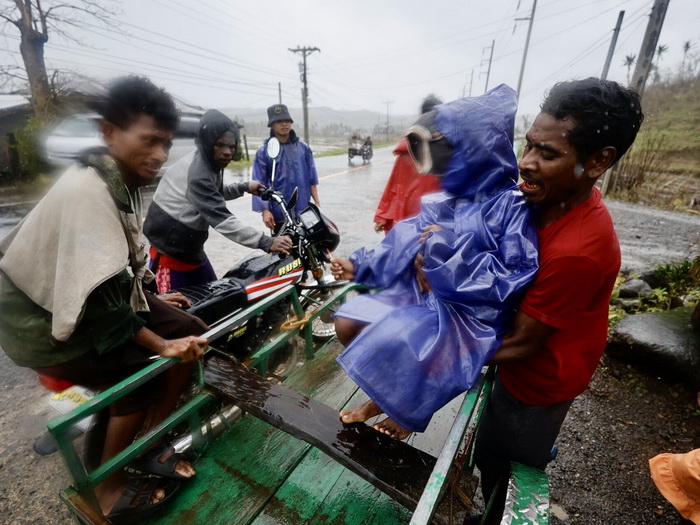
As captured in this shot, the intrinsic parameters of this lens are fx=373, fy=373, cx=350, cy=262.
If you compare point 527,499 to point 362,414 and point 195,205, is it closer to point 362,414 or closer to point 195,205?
point 362,414

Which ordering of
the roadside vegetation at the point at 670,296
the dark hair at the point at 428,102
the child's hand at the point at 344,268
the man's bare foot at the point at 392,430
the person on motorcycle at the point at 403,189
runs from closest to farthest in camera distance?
the man's bare foot at the point at 392,430, the child's hand at the point at 344,268, the dark hair at the point at 428,102, the person on motorcycle at the point at 403,189, the roadside vegetation at the point at 670,296

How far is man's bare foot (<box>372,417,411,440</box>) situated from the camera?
1607mm

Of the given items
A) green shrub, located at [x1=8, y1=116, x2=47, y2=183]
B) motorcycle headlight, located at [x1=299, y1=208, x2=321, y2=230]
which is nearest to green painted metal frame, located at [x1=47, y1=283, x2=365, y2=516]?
motorcycle headlight, located at [x1=299, y1=208, x2=321, y2=230]

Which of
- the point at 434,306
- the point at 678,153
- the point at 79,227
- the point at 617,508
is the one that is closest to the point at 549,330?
the point at 434,306

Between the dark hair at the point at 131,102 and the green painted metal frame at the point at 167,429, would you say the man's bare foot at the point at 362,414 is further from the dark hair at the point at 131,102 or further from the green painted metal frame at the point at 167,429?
the dark hair at the point at 131,102

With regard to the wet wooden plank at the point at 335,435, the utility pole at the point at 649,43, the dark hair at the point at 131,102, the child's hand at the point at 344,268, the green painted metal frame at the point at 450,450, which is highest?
the utility pole at the point at 649,43

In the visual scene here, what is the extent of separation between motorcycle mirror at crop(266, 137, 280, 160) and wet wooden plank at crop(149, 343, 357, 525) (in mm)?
3247

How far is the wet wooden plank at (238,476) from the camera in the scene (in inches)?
61.4

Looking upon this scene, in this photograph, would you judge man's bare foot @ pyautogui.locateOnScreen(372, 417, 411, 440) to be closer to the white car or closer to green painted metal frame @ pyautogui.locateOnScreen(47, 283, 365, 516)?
green painted metal frame @ pyautogui.locateOnScreen(47, 283, 365, 516)

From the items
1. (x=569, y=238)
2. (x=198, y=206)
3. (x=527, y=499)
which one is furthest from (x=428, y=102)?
(x=527, y=499)

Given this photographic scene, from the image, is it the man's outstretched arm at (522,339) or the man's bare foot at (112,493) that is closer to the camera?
the man's outstretched arm at (522,339)

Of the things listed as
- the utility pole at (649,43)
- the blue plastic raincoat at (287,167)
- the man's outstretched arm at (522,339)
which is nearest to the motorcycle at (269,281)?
the blue plastic raincoat at (287,167)

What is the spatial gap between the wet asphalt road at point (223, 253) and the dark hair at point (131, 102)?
214 cm

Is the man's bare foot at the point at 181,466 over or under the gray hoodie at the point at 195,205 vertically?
under
